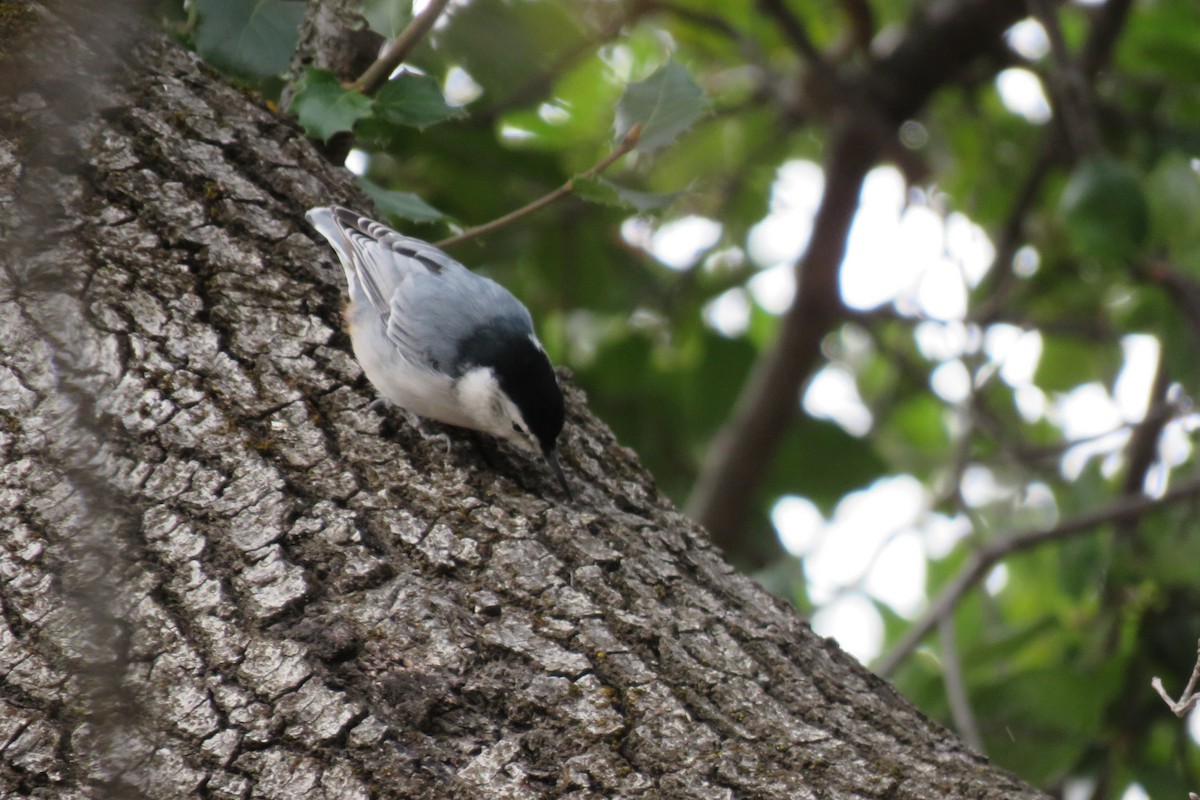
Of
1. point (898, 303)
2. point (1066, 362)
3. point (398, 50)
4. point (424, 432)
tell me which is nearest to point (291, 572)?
point (424, 432)

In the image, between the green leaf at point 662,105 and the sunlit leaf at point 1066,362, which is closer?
the green leaf at point 662,105

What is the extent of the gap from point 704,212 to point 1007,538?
1.99 m

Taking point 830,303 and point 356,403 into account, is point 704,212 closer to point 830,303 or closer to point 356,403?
point 830,303

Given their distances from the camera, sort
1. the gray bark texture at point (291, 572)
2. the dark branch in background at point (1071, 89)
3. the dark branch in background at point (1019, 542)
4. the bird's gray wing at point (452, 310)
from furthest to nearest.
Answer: the dark branch in background at point (1071, 89) < the dark branch in background at point (1019, 542) < the bird's gray wing at point (452, 310) < the gray bark texture at point (291, 572)

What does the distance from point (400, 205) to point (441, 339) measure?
1.29 ft

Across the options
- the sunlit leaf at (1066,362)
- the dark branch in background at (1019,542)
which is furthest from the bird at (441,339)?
the sunlit leaf at (1066,362)

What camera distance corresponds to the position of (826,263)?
14.4ft

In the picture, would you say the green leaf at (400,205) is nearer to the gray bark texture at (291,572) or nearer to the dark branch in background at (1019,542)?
the gray bark texture at (291,572)

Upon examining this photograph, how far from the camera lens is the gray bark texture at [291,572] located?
154cm

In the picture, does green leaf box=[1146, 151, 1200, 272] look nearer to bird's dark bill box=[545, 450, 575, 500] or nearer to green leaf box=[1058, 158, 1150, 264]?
green leaf box=[1058, 158, 1150, 264]

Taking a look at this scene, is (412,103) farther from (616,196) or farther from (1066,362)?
(1066,362)

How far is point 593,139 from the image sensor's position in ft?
15.0

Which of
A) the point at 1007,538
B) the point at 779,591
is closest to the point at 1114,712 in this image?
the point at 1007,538

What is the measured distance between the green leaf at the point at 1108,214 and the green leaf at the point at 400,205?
72.2 inches
